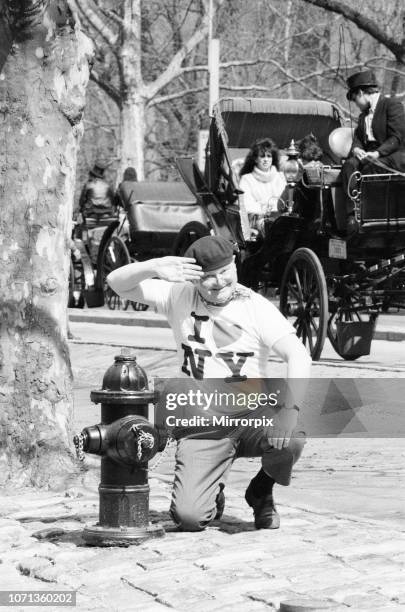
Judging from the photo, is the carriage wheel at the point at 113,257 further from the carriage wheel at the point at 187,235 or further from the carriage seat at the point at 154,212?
the carriage wheel at the point at 187,235

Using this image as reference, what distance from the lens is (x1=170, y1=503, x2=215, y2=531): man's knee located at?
19.9 feet

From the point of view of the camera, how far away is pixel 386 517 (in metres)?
6.36

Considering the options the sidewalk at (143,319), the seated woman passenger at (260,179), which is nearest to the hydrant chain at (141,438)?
the seated woman passenger at (260,179)

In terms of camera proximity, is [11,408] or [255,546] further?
[11,408]

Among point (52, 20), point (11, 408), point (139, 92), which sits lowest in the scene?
point (11, 408)

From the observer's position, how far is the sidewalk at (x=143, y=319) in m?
14.6

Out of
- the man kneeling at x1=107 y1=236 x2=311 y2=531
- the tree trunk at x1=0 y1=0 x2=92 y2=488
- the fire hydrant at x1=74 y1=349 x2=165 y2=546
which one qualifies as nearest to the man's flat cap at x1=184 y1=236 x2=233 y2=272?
the man kneeling at x1=107 y1=236 x2=311 y2=531

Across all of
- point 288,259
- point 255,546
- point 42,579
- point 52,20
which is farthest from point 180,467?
point 288,259

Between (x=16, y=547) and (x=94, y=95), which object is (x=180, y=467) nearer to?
(x=16, y=547)

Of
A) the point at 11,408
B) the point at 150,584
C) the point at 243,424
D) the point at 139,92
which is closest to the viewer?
the point at 150,584

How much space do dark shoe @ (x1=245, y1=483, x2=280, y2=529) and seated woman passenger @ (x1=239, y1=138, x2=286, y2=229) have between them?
8.11 m

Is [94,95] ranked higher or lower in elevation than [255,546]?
higher

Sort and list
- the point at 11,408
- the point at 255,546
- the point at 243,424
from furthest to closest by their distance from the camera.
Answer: the point at 11,408 < the point at 243,424 < the point at 255,546

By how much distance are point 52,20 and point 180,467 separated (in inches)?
98.7
